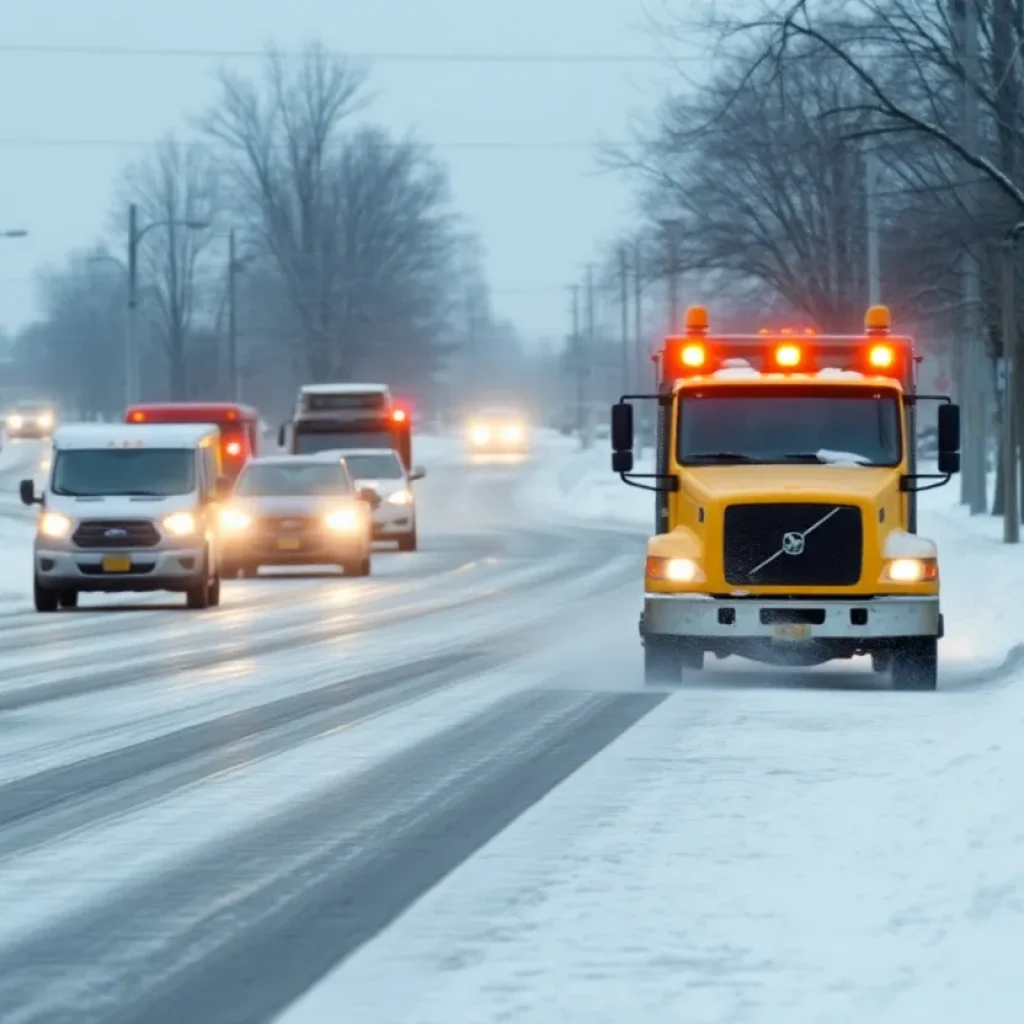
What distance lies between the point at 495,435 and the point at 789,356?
96669mm

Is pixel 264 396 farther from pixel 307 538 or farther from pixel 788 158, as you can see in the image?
pixel 307 538

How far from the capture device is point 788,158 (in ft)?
175

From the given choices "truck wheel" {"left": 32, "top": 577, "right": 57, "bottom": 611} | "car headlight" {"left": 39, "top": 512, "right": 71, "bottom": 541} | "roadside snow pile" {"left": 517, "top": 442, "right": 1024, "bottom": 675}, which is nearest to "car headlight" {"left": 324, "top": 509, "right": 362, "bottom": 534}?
"truck wheel" {"left": 32, "top": 577, "right": 57, "bottom": 611}

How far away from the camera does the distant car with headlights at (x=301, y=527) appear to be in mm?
39812

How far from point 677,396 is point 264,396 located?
118m

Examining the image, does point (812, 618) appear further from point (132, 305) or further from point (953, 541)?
point (132, 305)

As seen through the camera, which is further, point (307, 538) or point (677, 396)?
point (307, 538)

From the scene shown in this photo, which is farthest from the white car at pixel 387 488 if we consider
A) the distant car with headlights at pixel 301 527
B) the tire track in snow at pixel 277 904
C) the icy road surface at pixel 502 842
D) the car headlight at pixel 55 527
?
the tire track in snow at pixel 277 904

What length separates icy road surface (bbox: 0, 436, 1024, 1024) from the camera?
8.23 metres

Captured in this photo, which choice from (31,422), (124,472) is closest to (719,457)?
(124,472)

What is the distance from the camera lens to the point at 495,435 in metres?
118

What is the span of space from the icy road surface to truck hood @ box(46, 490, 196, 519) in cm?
911

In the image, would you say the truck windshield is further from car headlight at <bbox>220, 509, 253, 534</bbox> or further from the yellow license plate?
car headlight at <bbox>220, 509, 253, 534</bbox>

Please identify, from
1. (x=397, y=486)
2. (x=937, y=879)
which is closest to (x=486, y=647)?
(x=937, y=879)
